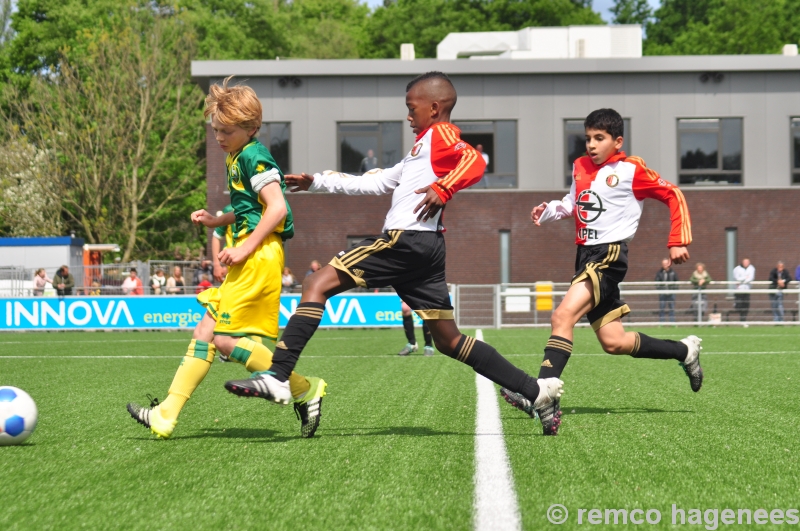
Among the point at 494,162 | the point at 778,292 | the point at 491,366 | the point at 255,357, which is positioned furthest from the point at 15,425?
the point at 494,162

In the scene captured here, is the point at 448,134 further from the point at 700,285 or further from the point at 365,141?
the point at 365,141

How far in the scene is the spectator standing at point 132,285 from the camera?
82.8 ft

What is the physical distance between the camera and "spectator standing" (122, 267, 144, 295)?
25.2 meters

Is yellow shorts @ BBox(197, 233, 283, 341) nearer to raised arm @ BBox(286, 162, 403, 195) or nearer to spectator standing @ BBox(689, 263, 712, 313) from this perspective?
raised arm @ BBox(286, 162, 403, 195)

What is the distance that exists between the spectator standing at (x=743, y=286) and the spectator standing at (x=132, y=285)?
14.7m

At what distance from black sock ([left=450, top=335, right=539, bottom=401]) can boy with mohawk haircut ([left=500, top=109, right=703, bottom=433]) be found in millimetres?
745

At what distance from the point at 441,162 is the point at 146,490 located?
2449 mm

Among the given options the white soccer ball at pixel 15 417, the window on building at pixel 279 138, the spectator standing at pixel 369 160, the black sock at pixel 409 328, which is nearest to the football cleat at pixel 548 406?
the white soccer ball at pixel 15 417

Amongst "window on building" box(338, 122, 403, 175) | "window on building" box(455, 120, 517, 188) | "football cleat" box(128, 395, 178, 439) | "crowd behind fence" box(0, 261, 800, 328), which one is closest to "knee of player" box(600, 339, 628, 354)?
"football cleat" box(128, 395, 178, 439)

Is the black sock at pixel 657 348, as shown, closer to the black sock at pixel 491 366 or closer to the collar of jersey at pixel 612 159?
the collar of jersey at pixel 612 159

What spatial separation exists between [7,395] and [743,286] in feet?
78.6

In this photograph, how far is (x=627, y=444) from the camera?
5105 millimetres

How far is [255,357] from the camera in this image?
5359 mm

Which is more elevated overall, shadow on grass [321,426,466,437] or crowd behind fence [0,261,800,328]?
shadow on grass [321,426,466,437]
